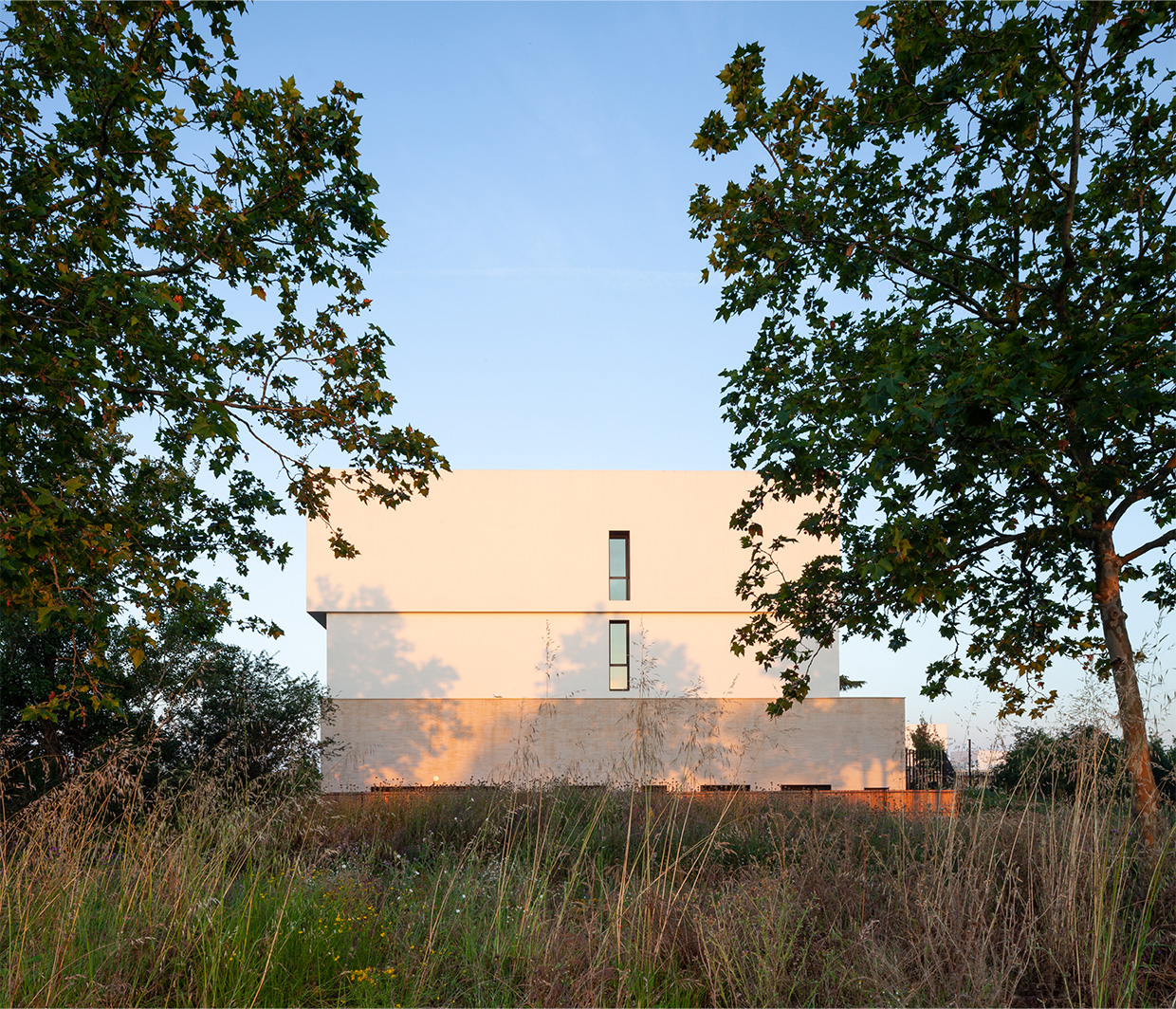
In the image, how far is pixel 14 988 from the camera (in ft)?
10.6

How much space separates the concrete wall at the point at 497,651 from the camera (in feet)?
76.2

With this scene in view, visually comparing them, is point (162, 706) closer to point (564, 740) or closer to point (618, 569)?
point (564, 740)

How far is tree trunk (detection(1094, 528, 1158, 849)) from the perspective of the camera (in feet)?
21.2

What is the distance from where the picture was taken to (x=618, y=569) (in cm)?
2350

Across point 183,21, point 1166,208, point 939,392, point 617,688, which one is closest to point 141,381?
point 183,21

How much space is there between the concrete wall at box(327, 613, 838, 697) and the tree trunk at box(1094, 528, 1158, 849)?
51.7 ft

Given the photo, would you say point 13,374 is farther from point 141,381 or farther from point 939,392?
point 939,392

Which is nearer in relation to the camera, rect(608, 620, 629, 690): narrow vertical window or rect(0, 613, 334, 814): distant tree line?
rect(0, 613, 334, 814): distant tree line

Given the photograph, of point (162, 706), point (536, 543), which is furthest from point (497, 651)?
point (162, 706)

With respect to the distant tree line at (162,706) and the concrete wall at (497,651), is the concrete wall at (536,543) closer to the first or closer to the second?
the concrete wall at (497,651)

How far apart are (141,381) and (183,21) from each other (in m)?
3.08

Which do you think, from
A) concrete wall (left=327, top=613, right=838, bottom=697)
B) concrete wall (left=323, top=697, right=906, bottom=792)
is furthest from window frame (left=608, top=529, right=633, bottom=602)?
concrete wall (left=323, top=697, right=906, bottom=792)

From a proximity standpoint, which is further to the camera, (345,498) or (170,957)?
(345,498)

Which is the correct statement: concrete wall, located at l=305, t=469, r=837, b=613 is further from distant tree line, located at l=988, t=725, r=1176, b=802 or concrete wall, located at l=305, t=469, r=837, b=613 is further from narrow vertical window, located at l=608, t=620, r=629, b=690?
distant tree line, located at l=988, t=725, r=1176, b=802
